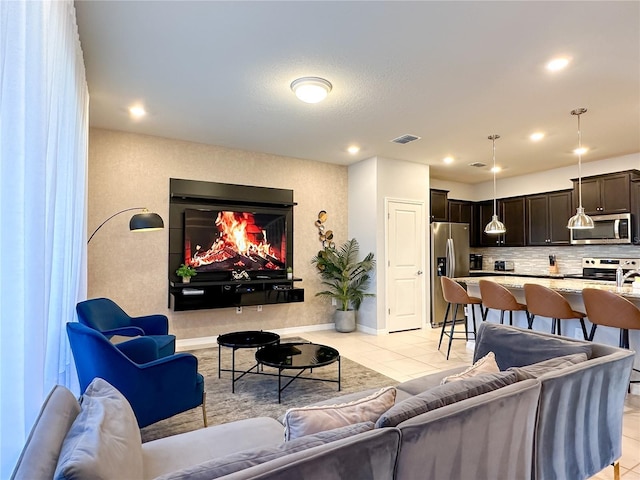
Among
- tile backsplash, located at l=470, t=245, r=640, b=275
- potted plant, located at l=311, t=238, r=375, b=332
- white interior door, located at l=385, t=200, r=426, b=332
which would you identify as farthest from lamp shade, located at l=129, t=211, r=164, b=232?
tile backsplash, located at l=470, t=245, r=640, b=275

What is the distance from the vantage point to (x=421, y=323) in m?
6.12

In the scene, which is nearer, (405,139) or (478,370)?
(478,370)

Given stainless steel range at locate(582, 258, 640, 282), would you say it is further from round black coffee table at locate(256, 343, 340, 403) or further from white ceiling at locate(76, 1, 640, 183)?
round black coffee table at locate(256, 343, 340, 403)

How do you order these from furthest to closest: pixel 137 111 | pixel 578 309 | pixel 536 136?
pixel 536 136 < pixel 137 111 < pixel 578 309

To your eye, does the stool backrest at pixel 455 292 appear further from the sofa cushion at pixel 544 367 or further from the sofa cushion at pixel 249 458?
the sofa cushion at pixel 249 458

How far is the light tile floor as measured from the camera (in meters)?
2.59

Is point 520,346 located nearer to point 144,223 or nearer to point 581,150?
point 144,223

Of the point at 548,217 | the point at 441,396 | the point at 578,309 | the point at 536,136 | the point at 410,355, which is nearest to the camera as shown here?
A: the point at 441,396

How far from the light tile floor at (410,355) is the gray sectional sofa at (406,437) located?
827 millimetres

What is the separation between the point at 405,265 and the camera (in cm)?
604

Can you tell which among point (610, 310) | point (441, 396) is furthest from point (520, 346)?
point (610, 310)

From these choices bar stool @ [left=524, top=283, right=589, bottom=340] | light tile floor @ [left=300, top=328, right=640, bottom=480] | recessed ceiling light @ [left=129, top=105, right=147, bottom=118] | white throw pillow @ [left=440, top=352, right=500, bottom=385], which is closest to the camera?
white throw pillow @ [left=440, top=352, right=500, bottom=385]

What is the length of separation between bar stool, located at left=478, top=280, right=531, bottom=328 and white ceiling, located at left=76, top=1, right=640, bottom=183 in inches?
74.3

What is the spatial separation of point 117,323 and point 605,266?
274 inches
